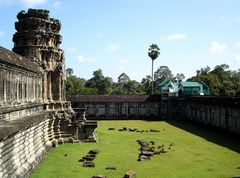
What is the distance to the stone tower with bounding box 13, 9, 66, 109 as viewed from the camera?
3048 centimetres

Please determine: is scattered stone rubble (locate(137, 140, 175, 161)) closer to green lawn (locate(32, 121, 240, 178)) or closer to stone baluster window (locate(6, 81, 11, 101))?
green lawn (locate(32, 121, 240, 178))

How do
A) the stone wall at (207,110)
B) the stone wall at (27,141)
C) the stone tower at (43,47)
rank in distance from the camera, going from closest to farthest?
1. the stone wall at (27,141)
2. the stone tower at (43,47)
3. the stone wall at (207,110)

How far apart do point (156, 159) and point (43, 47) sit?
13431 mm

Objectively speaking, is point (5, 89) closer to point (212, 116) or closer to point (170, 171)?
point (170, 171)

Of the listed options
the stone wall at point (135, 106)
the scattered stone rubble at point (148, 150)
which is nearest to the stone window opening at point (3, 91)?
the scattered stone rubble at point (148, 150)

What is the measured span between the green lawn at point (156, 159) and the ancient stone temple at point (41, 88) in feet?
4.11

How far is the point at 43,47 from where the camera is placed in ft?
101

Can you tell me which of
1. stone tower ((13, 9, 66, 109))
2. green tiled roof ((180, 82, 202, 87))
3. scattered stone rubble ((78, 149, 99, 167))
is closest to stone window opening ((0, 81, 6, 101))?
scattered stone rubble ((78, 149, 99, 167))

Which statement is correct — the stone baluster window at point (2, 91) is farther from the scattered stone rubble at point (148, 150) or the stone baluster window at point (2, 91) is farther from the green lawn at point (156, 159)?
the scattered stone rubble at point (148, 150)

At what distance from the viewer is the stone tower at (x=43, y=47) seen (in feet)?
100

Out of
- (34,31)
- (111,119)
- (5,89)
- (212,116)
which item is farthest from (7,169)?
(111,119)

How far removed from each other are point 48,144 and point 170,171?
9675 mm

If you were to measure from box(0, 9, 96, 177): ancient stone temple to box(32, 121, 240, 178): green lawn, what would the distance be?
1.25m

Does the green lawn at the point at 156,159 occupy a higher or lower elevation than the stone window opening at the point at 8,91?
lower
